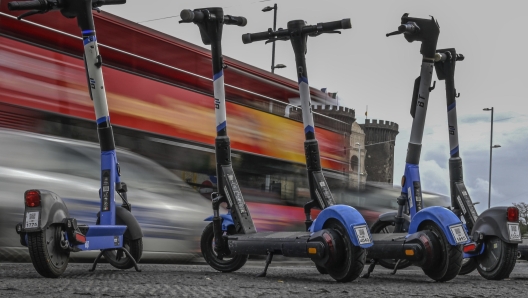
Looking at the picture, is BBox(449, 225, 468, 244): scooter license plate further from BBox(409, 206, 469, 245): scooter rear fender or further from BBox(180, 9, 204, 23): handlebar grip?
BBox(180, 9, 204, 23): handlebar grip

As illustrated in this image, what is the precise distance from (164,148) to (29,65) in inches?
104

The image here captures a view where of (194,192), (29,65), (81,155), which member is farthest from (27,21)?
(194,192)

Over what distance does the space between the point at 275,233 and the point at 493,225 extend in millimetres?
2329

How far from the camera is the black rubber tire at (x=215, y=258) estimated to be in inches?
348

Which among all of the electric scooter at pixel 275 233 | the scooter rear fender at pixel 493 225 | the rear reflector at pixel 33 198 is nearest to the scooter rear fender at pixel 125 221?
the electric scooter at pixel 275 233

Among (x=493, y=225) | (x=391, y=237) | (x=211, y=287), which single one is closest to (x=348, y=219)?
(x=391, y=237)

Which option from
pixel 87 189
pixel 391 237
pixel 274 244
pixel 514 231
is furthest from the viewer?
pixel 87 189

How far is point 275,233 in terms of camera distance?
27.4 ft

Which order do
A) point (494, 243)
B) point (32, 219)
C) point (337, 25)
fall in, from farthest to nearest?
point (337, 25) < point (494, 243) < point (32, 219)

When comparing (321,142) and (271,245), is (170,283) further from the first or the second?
(321,142)

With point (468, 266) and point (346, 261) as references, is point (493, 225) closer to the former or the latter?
point (468, 266)

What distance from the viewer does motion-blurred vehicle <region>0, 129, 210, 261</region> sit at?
9.70 meters

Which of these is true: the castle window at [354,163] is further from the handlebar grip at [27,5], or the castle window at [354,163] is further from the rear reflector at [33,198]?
the rear reflector at [33,198]

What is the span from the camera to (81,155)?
34.9ft
